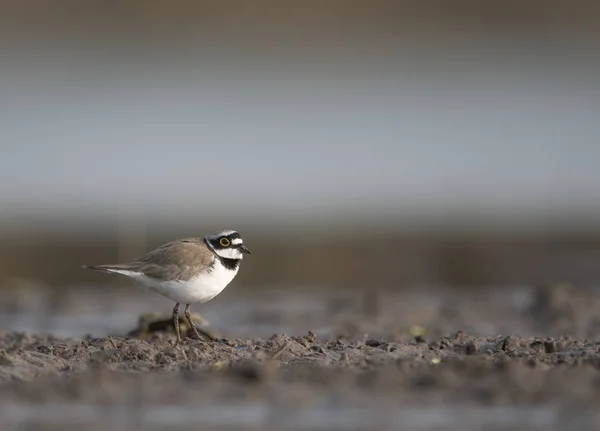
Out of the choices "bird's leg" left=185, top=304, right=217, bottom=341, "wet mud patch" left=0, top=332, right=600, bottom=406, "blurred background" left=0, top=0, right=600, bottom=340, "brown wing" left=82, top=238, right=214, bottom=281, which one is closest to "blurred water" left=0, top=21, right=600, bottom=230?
"blurred background" left=0, top=0, right=600, bottom=340

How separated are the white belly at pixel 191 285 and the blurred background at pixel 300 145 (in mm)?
2640

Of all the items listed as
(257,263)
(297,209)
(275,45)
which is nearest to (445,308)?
(257,263)

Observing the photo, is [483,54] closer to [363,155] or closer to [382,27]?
[382,27]

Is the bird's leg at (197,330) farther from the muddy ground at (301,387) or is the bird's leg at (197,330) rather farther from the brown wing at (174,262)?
the muddy ground at (301,387)

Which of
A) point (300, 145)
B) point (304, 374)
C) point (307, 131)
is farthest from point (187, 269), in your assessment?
point (307, 131)

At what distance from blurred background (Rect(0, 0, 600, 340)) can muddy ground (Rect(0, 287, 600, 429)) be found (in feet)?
14.9

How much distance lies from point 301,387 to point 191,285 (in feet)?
10.7

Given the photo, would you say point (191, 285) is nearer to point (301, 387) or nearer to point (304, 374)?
point (304, 374)

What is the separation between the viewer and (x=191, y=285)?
10969 mm

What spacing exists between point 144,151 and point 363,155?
3184mm

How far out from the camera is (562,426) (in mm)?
7000

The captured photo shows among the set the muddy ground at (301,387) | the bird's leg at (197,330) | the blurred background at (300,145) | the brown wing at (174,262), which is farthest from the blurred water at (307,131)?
the muddy ground at (301,387)

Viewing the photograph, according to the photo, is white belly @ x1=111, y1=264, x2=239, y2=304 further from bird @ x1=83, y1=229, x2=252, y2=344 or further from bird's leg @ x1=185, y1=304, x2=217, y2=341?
bird's leg @ x1=185, y1=304, x2=217, y2=341

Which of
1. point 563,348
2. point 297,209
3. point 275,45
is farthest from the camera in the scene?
point 275,45
